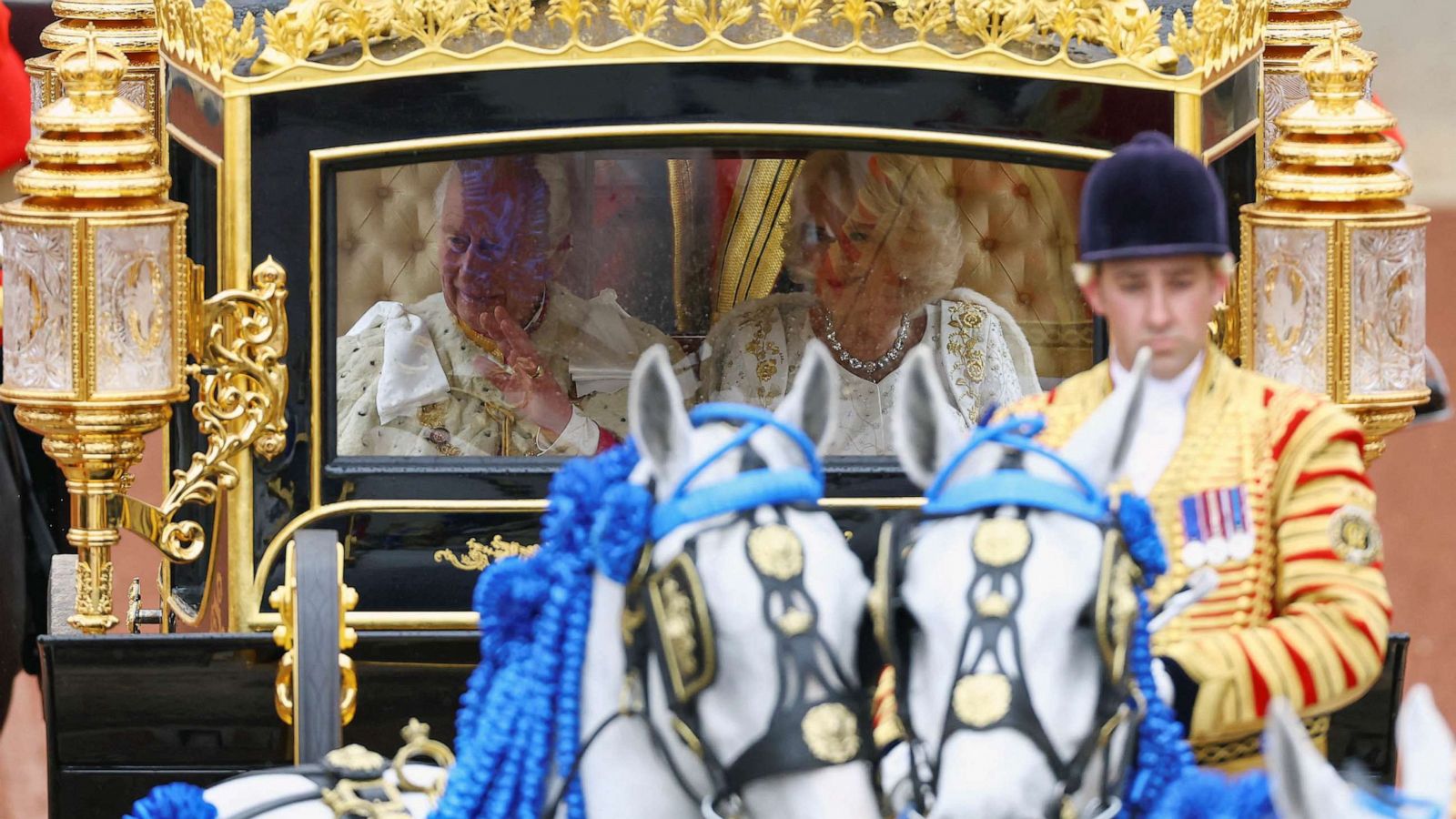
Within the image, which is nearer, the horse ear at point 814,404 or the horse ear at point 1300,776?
the horse ear at point 1300,776

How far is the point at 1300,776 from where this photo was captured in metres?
2.25

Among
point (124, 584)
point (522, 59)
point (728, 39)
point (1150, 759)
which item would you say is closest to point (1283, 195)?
point (728, 39)

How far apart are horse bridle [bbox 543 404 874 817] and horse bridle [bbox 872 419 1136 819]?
7 cm

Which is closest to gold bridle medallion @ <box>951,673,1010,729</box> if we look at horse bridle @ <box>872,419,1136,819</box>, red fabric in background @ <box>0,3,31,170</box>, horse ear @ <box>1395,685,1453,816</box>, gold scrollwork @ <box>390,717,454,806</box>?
horse bridle @ <box>872,419,1136,819</box>

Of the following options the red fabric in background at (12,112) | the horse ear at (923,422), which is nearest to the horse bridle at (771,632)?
the horse ear at (923,422)

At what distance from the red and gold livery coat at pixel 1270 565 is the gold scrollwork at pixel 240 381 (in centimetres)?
125

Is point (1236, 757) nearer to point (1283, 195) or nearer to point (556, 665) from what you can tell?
point (556, 665)

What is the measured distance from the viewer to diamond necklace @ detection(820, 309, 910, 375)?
392cm

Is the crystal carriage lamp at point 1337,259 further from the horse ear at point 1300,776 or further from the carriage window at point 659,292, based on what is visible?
the horse ear at point 1300,776

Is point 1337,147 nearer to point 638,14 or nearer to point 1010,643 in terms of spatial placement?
point 638,14

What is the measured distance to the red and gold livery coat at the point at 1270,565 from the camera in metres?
2.75

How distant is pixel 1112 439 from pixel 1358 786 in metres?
0.36

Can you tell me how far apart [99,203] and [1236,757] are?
1673mm

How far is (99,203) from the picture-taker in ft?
12.3
